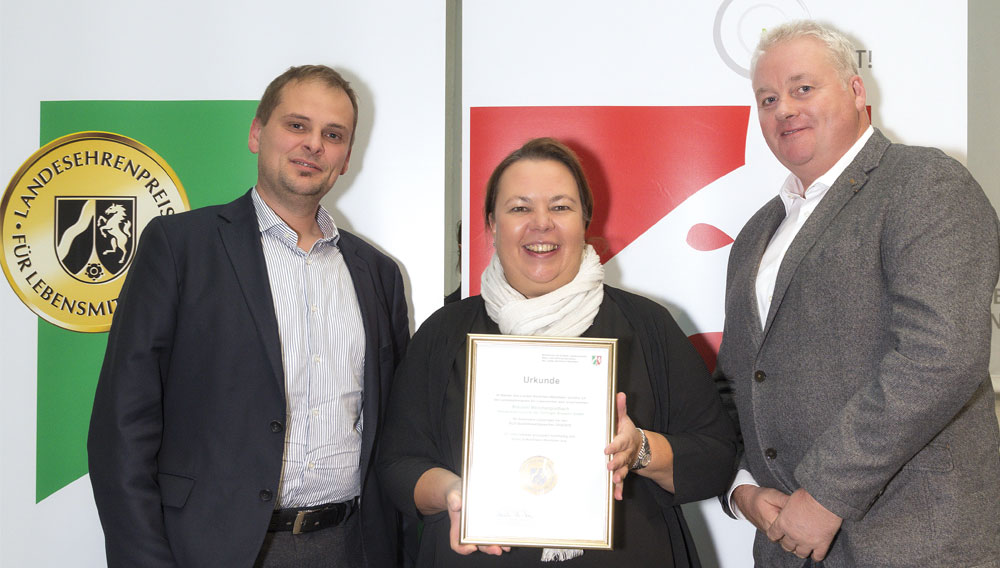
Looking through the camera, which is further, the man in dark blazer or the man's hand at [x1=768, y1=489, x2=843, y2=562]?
the man in dark blazer

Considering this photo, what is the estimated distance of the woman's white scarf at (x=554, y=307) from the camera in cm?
202

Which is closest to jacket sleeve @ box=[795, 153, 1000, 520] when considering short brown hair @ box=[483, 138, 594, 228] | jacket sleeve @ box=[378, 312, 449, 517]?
short brown hair @ box=[483, 138, 594, 228]

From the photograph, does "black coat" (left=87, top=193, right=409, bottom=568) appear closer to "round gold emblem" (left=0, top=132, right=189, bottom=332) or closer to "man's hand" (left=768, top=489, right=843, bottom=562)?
"round gold emblem" (left=0, top=132, right=189, bottom=332)

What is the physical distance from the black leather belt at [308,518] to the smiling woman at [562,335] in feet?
0.86

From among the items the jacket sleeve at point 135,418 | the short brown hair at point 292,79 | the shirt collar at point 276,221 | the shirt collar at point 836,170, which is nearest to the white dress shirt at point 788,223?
the shirt collar at point 836,170

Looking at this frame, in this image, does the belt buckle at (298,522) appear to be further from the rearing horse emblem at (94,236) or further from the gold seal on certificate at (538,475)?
the rearing horse emblem at (94,236)

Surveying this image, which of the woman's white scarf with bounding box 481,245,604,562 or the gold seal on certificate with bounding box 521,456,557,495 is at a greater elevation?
the woman's white scarf with bounding box 481,245,604,562

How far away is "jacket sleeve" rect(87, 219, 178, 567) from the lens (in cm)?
200

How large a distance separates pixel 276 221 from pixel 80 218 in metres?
1.11

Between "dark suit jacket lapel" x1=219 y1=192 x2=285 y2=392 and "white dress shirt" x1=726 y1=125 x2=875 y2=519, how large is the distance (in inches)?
55.2

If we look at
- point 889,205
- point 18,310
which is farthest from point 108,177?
point 889,205

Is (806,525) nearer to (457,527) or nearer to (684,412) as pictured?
(684,412)

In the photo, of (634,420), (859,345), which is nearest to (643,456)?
(634,420)

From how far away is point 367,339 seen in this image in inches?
94.1
